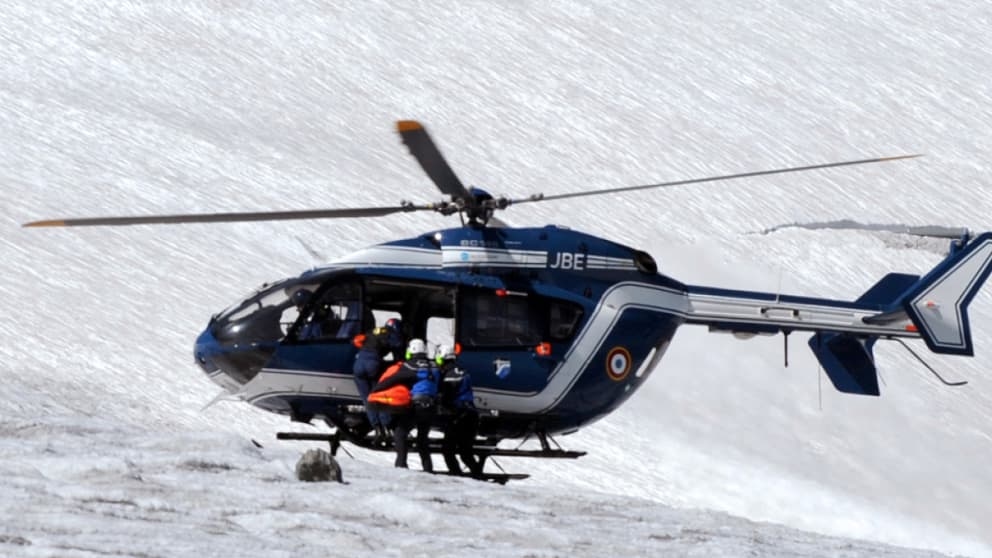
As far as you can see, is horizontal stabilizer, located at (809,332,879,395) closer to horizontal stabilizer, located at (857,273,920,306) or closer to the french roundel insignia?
horizontal stabilizer, located at (857,273,920,306)

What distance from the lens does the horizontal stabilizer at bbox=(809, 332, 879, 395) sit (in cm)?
1634

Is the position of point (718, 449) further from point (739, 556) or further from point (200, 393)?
point (739, 556)

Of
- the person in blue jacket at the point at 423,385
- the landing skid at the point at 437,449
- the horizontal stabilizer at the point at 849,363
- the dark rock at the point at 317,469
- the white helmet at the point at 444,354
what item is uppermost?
the horizontal stabilizer at the point at 849,363

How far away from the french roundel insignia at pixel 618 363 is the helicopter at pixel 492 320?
12 mm

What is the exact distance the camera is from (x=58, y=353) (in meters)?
21.9

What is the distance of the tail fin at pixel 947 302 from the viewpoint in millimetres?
16391

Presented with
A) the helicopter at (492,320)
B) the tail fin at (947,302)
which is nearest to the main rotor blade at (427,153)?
the helicopter at (492,320)

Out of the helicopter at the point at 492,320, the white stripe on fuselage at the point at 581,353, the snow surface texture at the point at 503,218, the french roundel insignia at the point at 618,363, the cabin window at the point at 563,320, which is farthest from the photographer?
the french roundel insignia at the point at 618,363

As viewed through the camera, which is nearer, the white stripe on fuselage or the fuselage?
the fuselage

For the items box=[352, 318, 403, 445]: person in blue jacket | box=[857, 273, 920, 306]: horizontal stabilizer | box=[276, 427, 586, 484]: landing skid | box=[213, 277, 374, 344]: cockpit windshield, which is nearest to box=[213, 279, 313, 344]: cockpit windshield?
box=[213, 277, 374, 344]: cockpit windshield

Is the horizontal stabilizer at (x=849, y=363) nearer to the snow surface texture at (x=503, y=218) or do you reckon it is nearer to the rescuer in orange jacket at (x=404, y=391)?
the snow surface texture at (x=503, y=218)

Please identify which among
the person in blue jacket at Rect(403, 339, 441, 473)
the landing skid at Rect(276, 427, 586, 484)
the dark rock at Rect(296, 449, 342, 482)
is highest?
the person in blue jacket at Rect(403, 339, 441, 473)

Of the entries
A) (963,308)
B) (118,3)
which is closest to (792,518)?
(963,308)

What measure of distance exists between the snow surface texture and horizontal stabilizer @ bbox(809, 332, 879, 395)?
12.4 feet
